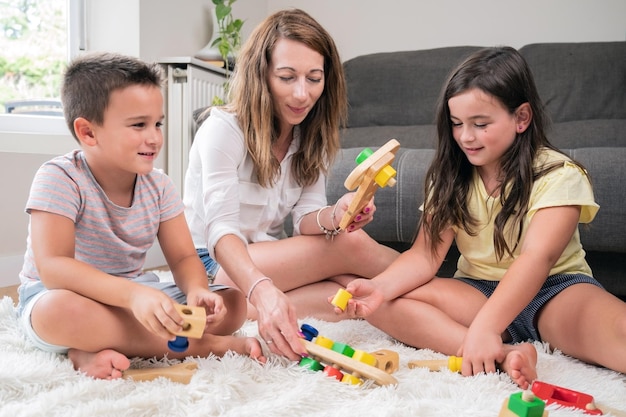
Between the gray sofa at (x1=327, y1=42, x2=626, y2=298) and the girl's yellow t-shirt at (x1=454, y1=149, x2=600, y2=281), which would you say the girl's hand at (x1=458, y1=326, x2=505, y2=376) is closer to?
the girl's yellow t-shirt at (x1=454, y1=149, x2=600, y2=281)

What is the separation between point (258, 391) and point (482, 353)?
1.15ft

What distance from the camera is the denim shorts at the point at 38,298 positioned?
949 mm

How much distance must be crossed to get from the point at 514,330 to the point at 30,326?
0.85m

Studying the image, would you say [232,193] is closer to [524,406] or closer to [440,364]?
[440,364]

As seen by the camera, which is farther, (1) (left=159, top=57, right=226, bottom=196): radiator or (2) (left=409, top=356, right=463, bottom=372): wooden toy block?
(1) (left=159, top=57, right=226, bottom=196): radiator

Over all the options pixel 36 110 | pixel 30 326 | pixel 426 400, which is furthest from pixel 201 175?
pixel 36 110

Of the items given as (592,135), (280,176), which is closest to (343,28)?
(592,135)

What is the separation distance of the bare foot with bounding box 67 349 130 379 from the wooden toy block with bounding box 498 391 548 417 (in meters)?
0.53

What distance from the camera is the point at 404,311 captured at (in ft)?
3.78

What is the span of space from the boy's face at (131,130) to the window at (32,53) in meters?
1.16

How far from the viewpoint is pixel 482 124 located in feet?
3.77

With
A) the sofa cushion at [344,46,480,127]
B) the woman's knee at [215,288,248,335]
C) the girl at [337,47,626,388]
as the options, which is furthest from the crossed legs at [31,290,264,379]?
the sofa cushion at [344,46,480,127]

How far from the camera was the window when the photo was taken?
2092 millimetres

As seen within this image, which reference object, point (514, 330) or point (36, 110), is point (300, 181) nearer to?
point (514, 330)
